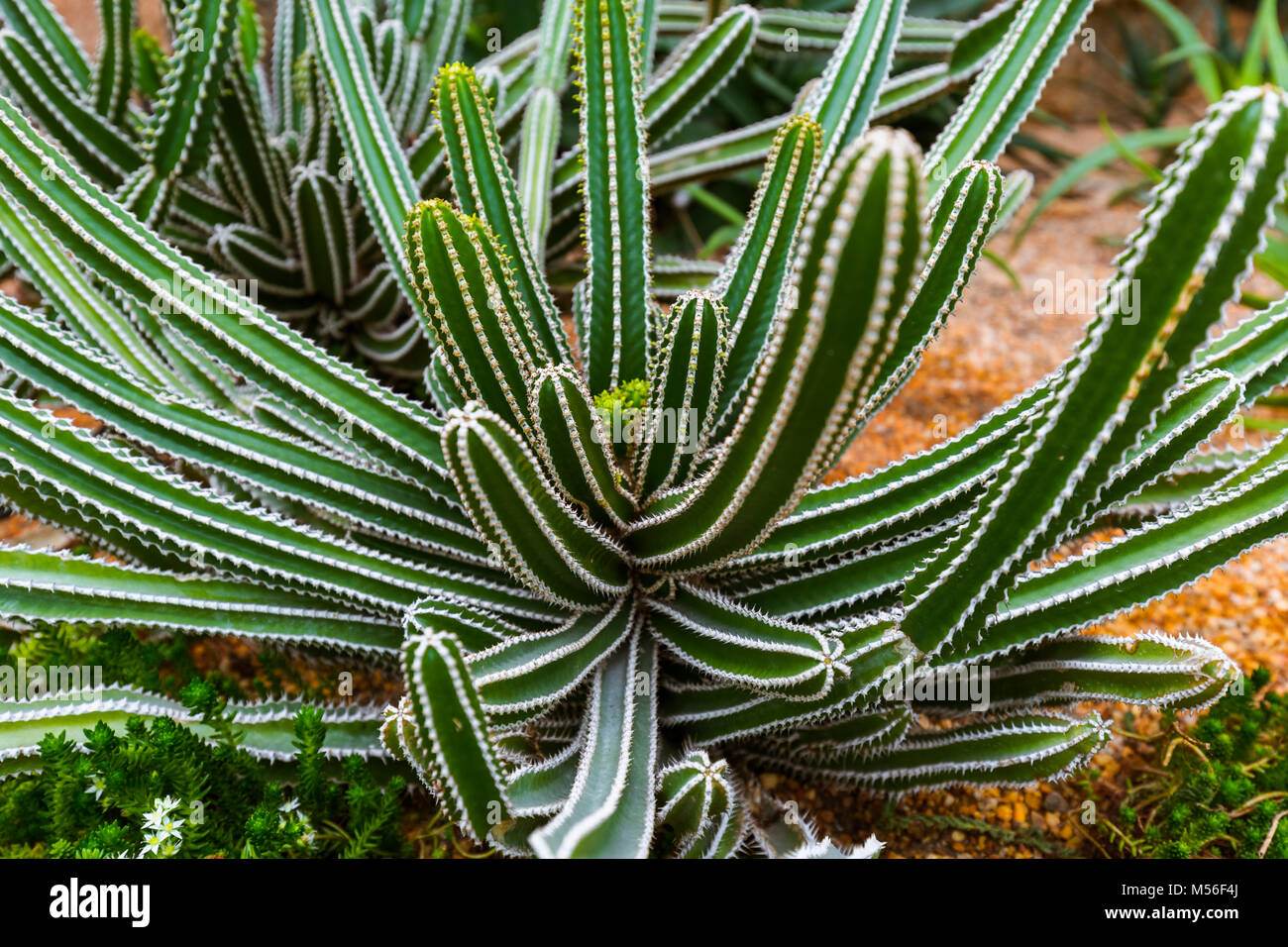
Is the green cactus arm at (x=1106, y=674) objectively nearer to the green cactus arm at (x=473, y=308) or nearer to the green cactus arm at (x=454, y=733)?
the green cactus arm at (x=454, y=733)

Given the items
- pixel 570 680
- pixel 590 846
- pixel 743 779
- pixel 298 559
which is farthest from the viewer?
pixel 743 779

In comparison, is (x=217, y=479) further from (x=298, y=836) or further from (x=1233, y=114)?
(x=1233, y=114)

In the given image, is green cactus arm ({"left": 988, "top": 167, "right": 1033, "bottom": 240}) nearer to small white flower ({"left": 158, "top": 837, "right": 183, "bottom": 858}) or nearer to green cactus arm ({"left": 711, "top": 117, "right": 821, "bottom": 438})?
green cactus arm ({"left": 711, "top": 117, "right": 821, "bottom": 438})

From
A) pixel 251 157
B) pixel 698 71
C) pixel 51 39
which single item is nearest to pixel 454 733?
pixel 251 157

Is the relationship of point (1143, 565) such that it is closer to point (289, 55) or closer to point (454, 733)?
point (454, 733)

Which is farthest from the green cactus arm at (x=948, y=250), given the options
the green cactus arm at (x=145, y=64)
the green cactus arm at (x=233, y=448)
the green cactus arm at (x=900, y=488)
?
the green cactus arm at (x=145, y=64)
